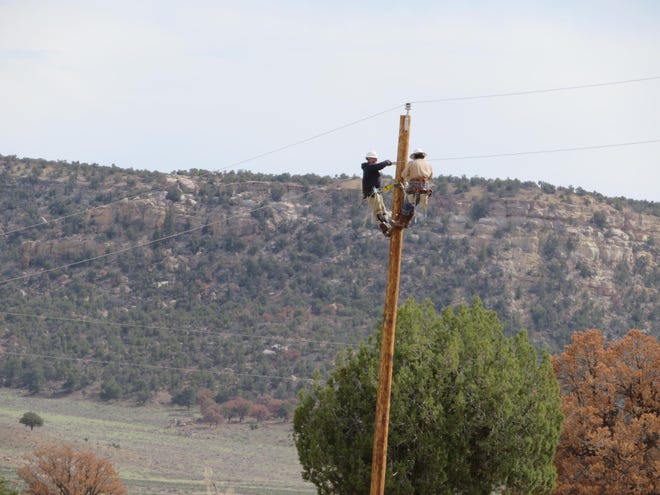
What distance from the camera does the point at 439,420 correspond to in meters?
24.3

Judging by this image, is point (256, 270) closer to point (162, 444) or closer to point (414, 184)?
point (162, 444)

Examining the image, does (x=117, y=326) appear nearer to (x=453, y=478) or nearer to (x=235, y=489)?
(x=235, y=489)

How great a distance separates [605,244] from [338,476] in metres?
64.3

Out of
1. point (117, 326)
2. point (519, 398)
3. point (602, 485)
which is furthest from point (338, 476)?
point (117, 326)

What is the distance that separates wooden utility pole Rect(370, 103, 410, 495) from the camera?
1722 centimetres

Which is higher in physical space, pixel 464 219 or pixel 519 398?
pixel 464 219

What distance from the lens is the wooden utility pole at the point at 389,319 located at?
17219 mm

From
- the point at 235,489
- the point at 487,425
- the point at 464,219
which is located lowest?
the point at 235,489

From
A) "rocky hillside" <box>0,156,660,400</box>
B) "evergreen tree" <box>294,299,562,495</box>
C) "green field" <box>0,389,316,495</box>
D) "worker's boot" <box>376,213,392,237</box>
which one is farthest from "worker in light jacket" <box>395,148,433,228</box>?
"rocky hillside" <box>0,156,660,400</box>

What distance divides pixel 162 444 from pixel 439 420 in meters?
41.0

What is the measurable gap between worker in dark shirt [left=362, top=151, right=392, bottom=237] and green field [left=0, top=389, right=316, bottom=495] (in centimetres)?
3220

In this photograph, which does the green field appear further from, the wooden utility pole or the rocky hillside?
the wooden utility pole

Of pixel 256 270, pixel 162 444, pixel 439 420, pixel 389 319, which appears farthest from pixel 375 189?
pixel 256 270

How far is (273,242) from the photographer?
287 feet
